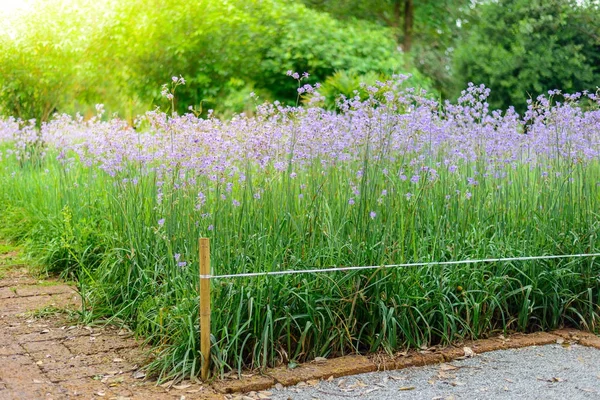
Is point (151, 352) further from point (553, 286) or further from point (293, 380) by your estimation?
point (553, 286)

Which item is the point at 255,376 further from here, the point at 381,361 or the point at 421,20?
the point at 421,20

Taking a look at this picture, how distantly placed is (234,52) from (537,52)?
7.16m

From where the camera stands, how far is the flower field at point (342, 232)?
13.4ft

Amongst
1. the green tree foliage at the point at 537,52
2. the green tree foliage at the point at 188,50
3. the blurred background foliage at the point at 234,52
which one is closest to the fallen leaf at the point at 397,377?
the blurred background foliage at the point at 234,52

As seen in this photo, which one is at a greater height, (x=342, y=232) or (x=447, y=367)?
(x=342, y=232)

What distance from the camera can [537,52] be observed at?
16969 mm

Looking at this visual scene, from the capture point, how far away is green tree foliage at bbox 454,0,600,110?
1673 centimetres

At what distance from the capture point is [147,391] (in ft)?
12.1

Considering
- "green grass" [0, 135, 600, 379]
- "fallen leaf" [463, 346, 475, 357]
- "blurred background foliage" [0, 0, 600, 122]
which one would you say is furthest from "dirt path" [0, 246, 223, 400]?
"blurred background foliage" [0, 0, 600, 122]

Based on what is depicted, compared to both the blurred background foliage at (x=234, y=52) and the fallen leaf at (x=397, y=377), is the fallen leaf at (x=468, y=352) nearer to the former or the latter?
the fallen leaf at (x=397, y=377)

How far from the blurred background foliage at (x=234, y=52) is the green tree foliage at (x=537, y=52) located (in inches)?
1.0

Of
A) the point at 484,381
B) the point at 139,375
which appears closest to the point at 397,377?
the point at 484,381

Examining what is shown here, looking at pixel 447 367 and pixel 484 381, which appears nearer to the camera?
pixel 484 381

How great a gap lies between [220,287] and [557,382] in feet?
5.79
